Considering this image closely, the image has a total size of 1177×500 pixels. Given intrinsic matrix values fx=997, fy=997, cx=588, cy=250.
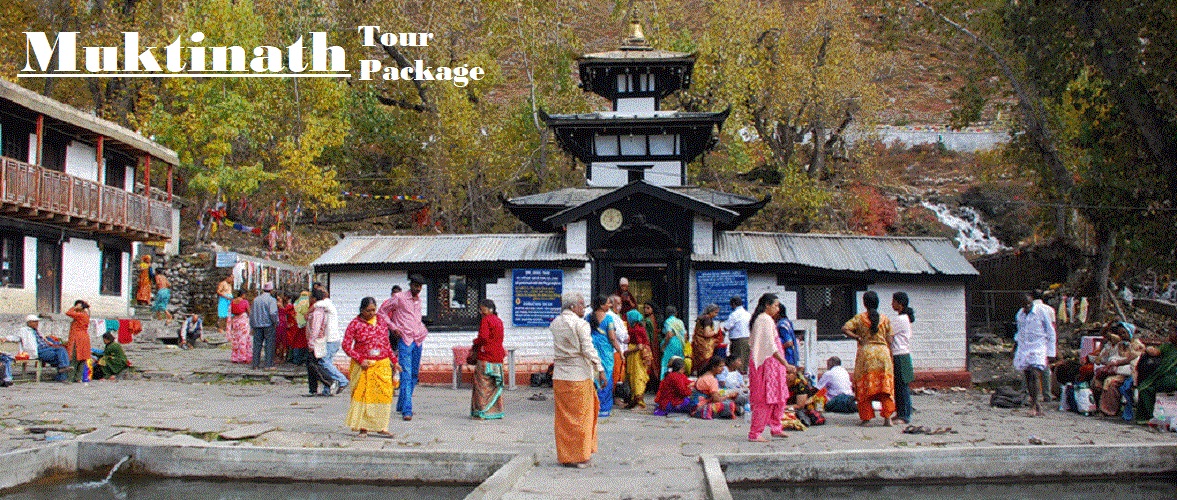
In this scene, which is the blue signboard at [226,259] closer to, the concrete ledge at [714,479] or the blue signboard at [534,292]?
the blue signboard at [534,292]

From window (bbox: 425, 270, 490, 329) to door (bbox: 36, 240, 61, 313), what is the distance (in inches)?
513

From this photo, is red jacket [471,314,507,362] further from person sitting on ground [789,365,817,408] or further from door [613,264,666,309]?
door [613,264,666,309]

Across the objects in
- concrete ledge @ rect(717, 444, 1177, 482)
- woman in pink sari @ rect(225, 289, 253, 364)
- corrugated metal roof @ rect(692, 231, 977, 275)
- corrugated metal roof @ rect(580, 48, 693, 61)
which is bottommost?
concrete ledge @ rect(717, 444, 1177, 482)

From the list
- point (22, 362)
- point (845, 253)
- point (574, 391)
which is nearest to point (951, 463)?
point (574, 391)

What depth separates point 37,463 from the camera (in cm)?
953

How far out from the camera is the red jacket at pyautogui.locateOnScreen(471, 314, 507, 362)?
1217 cm

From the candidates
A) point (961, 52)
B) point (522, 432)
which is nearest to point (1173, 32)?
point (522, 432)

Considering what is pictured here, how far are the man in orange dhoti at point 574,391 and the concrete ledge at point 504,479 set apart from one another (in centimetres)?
34

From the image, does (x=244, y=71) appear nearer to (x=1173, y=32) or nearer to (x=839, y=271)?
(x=839, y=271)

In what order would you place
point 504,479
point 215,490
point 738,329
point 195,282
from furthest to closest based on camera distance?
point 195,282 → point 738,329 → point 215,490 → point 504,479

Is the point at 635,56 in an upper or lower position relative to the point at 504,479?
upper

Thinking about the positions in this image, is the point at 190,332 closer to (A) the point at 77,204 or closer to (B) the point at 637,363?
(A) the point at 77,204

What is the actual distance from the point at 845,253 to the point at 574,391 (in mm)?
10167

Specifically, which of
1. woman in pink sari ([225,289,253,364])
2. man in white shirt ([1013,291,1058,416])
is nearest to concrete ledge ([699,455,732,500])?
man in white shirt ([1013,291,1058,416])
